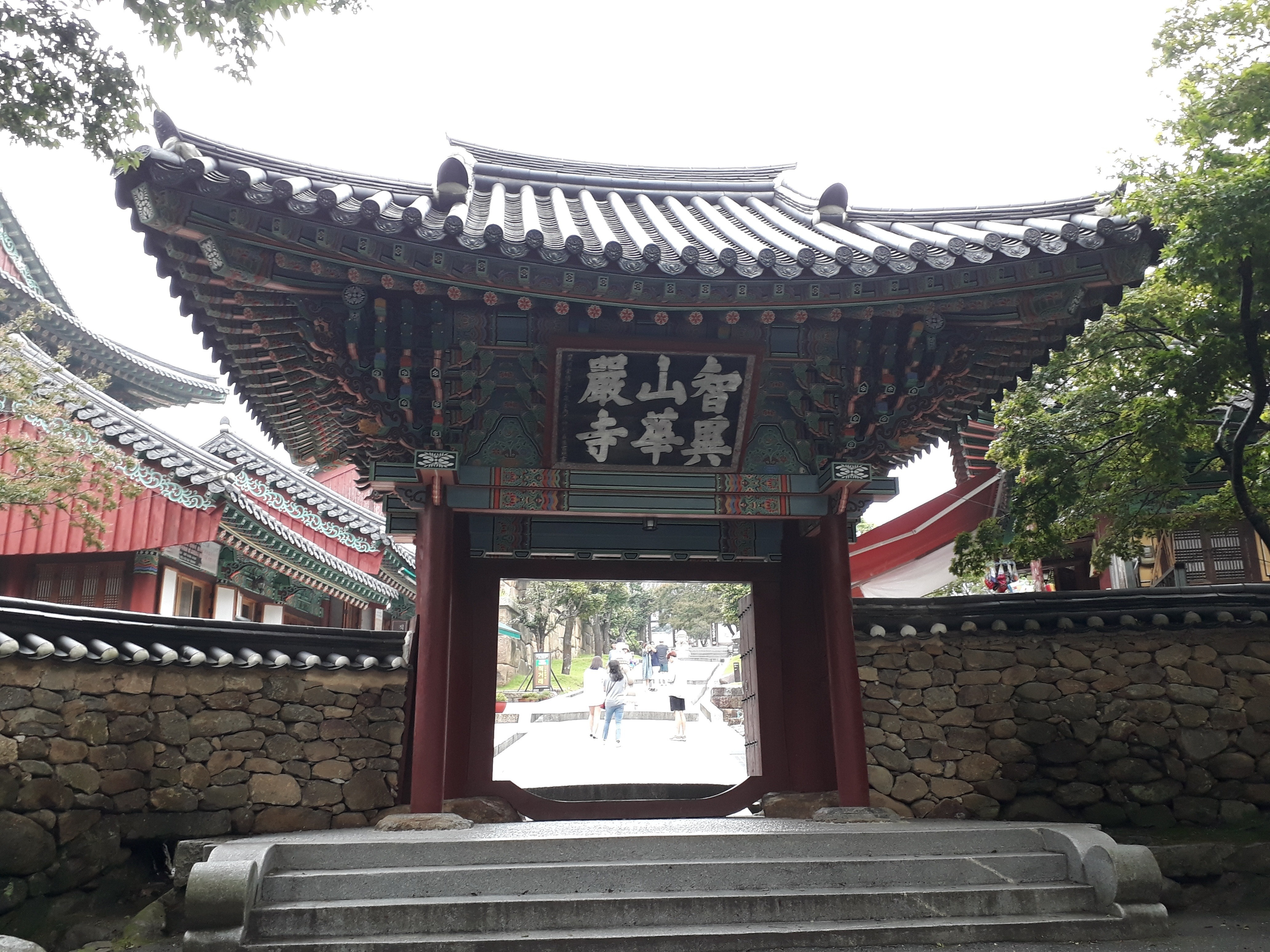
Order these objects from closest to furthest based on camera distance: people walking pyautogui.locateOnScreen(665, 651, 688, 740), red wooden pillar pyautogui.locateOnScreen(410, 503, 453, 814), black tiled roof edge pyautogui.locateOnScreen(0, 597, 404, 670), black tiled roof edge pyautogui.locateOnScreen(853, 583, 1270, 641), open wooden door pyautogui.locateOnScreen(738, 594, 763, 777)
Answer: black tiled roof edge pyautogui.locateOnScreen(0, 597, 404, 670) < red wooden pillar pyautogui.locateOnScreen(410, 503, 453, 814) < black tiled roof edge pyautogui.locateOnScreen(853, 583, 1270, 641) < open wooden door pyautogui.locateOnScreen(738, 594, 763, 777) < people walking pyautogui.locateOnScreen(665, 651, 688, 740)

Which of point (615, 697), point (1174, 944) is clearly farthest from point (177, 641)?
point (615, 697)

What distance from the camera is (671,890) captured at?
579cm

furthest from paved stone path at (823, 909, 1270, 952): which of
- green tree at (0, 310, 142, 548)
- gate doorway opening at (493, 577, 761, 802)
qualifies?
green tree at (0, 310, 142, 548)

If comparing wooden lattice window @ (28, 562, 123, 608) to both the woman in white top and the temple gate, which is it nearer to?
the temple gate

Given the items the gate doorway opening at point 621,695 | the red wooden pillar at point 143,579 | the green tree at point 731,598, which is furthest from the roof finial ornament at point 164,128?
the green tree at point 731,598

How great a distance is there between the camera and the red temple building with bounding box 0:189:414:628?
41.8 ft

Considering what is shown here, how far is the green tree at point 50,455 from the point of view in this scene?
11.5 meters

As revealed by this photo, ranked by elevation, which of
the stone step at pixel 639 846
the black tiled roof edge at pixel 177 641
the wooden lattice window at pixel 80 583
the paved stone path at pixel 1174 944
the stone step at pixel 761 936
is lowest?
the paved stone path at pixel 1174 944

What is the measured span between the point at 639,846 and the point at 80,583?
11196mm

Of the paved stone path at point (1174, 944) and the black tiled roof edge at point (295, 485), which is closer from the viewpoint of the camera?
the paved stone path at point (1174, 944)

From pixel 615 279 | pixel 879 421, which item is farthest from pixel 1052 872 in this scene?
pixel 615 279

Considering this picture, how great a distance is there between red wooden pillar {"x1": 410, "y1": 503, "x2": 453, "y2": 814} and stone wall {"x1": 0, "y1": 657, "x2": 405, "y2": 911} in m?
0.53

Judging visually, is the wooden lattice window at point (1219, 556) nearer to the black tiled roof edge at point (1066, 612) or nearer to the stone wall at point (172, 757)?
the black tiled roof edge at point (1066, 612)

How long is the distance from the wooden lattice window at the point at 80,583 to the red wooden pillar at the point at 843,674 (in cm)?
1088
